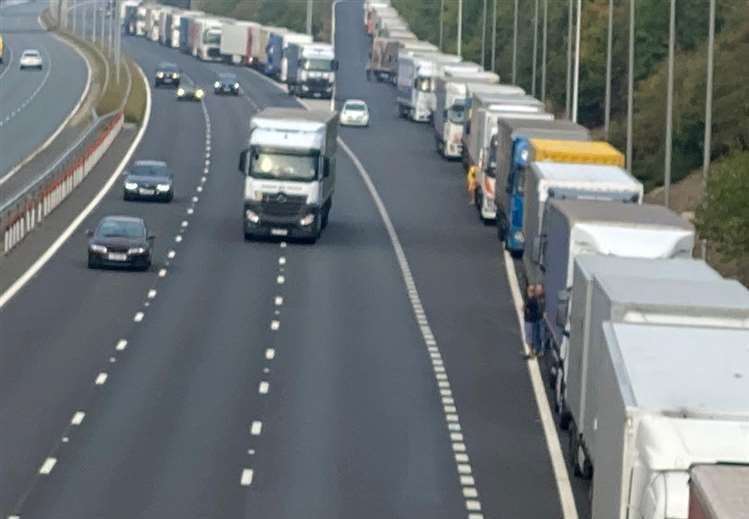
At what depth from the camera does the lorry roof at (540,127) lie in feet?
216

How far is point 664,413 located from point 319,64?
113m

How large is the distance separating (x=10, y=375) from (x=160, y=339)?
5.66 m

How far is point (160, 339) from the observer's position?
47625mm

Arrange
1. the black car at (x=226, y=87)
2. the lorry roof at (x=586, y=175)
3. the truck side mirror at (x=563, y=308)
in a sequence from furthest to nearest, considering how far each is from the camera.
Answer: the black car at (x=226, y=87), the lorry roof at (x=586, y=175), the truck side mirror at (x=563, y=308)

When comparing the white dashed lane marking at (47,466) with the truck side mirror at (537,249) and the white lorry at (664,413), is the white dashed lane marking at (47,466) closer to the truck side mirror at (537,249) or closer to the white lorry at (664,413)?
the white lorry at (664,413)

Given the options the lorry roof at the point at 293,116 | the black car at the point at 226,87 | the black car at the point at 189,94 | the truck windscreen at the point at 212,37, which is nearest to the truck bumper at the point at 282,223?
the lorry roof at the point at 293,116

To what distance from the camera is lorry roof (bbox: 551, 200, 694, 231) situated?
39781mm

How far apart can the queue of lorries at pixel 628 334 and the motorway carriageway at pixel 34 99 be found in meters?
21.8

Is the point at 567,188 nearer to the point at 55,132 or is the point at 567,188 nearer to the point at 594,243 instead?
the point at 594,243

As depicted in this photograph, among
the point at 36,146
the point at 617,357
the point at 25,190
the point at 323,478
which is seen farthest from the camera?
the point at 36,146

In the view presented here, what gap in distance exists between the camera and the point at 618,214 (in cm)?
4112

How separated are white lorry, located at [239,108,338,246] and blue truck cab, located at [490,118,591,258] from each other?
513cm

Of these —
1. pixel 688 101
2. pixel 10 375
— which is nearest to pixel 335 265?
pixel 10 375

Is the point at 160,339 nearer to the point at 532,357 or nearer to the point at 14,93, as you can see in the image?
the point at 532,357
